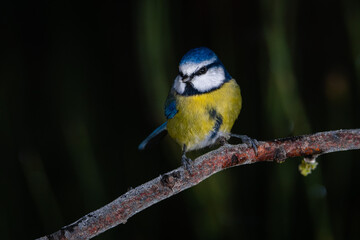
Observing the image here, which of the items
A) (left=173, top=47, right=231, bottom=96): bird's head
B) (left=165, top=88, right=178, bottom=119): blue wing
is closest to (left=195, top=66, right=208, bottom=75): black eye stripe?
(left=173, top=47, right=231, bottom=96): bird's head

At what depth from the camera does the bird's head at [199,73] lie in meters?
0.65

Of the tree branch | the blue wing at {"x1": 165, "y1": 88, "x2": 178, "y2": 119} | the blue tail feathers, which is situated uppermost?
Result: the blue wing at {"x1": 165, "y1": 88, "x2": 178, "y2": 119}

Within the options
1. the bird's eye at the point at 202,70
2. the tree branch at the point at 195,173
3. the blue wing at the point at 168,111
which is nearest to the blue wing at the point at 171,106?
the blue wing at the point at 168,111

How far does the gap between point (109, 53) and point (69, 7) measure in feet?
Answer: 0.54

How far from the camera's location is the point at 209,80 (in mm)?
725

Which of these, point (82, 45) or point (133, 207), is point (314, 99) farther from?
point (133, 207)

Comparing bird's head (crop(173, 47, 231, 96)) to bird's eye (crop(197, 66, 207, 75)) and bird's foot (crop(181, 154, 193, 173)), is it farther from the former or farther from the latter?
bird's foot (crop(181, 154, 193, 173))

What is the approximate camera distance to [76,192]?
1.17m

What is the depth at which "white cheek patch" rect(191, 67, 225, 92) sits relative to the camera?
705 mm

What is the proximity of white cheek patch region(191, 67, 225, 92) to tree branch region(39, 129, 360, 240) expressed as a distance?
0.17 meters

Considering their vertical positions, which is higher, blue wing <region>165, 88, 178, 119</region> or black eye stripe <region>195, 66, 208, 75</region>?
black eye stripe <region>195, 66, 208, 75</region>

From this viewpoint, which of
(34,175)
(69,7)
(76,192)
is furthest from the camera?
(76,192)

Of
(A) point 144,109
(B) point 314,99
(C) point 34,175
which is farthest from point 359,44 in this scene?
(C) point 34,175

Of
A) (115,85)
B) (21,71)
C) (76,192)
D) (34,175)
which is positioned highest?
(21,71)
